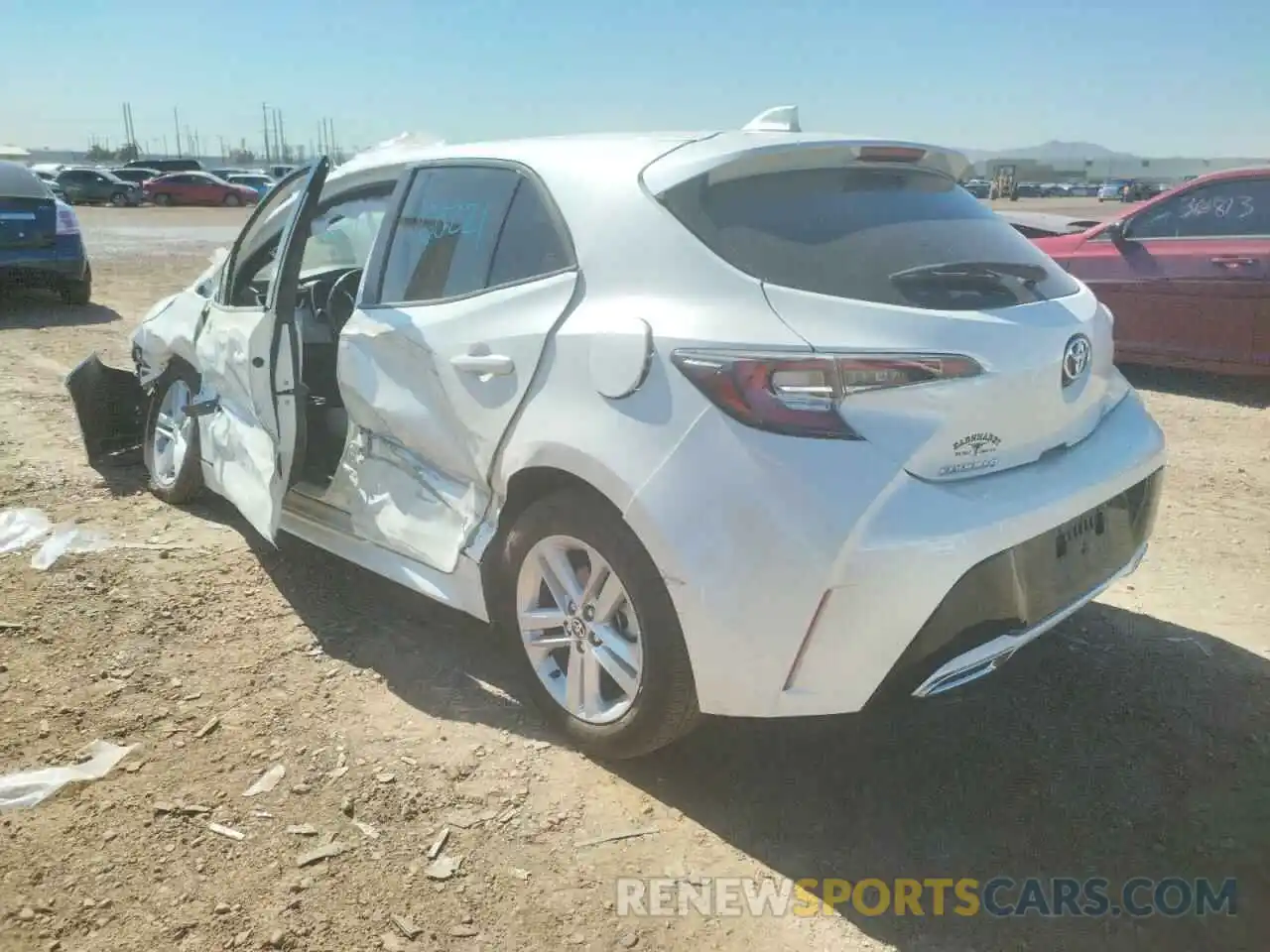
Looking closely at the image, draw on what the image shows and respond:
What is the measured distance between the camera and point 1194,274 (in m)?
7.12

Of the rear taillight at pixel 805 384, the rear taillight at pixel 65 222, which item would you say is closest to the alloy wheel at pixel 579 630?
the rear taillight at pixel 805 384

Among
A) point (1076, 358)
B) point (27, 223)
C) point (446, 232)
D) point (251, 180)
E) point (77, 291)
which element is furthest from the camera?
point (251, 180)

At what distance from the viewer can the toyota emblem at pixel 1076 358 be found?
269cm

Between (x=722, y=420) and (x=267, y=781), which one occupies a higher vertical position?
(x=722, y=420)

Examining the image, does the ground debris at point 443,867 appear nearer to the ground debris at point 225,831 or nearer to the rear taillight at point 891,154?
the ground debris at point 225,831

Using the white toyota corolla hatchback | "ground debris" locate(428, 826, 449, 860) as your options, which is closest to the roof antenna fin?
the white toyota corolla hatchback

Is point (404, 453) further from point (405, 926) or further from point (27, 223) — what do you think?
point (27, 223)

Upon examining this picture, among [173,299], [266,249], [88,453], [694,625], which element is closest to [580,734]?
[694,625]

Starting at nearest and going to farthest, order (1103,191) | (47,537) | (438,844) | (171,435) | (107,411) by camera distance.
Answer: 1. (438,844)
2. (47,537)
3. (171,435)
4. (107,411)
5. (1103,191)

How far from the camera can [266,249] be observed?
442 centimetres

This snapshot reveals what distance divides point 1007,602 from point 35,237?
11.1 metres

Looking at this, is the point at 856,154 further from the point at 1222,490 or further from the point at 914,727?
the point at 1222,490

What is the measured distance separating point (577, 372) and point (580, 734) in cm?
100

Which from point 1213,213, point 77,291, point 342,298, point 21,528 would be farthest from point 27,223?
point 1213,213
